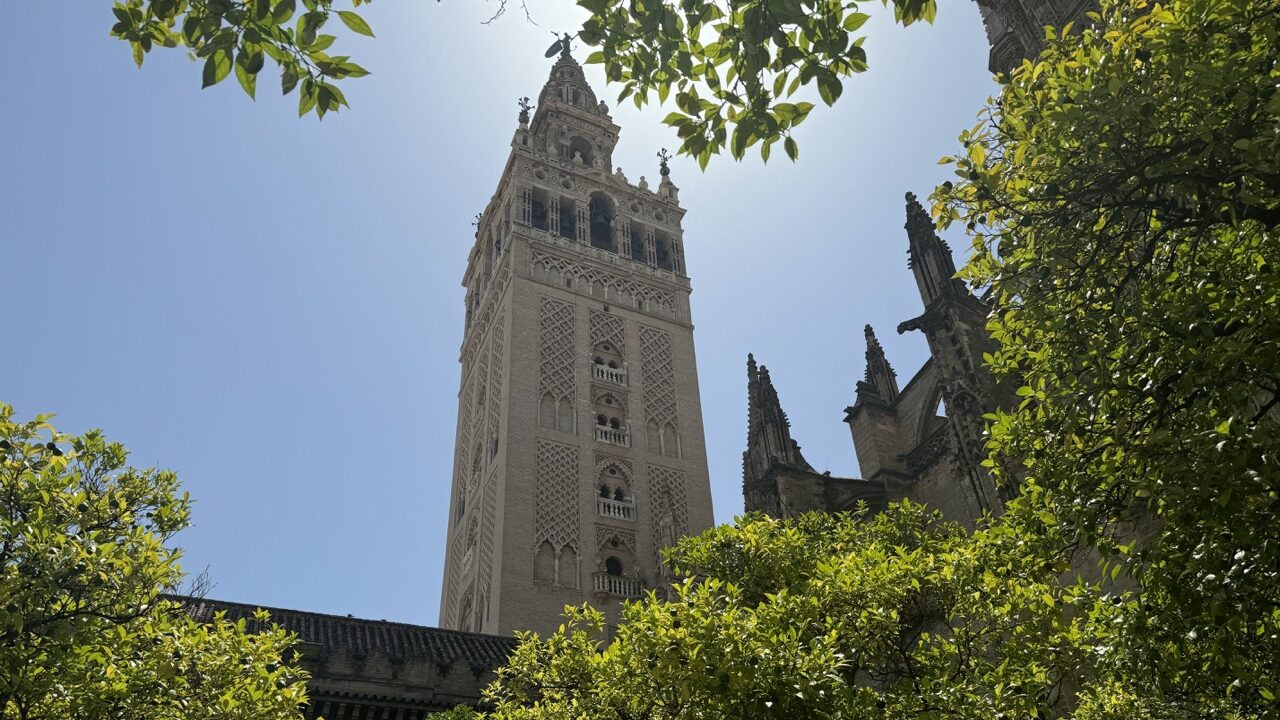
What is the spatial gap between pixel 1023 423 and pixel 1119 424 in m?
0.85

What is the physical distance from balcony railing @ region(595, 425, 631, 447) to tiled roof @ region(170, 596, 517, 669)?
1022cm

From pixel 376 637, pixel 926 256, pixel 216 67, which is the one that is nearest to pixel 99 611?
pixel 216 67

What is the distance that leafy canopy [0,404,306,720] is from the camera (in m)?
7.23

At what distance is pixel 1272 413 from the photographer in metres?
8.69

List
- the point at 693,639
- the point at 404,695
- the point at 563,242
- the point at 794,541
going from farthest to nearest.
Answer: the point at 563,242 → the point at 404,695 → the point at 794,541 → the point at 693,639

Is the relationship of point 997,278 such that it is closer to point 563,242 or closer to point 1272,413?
point 1272,413

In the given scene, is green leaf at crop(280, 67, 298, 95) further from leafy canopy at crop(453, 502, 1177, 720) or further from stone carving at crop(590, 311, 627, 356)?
stone carving at crop(590, 311, 627, 356)

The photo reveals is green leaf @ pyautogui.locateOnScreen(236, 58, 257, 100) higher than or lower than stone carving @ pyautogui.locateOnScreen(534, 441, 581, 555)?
lower

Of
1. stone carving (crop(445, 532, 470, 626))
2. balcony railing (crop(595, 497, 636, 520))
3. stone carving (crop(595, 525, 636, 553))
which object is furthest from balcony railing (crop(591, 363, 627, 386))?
stone carving (crop(445, 532, 470, 626))

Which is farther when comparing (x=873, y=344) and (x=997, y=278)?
(x=873, y=344)

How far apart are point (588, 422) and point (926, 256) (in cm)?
1506

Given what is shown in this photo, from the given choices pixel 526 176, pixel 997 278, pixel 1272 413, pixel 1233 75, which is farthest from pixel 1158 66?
pixel 526 176

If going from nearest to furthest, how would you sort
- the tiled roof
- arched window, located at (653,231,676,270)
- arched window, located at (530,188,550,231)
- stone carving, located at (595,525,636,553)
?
the tiled roof
stone carving, located at (595,525,636,553)
arched window, located at (530,188,550,231)
arched window, located at (653,231,676,270)

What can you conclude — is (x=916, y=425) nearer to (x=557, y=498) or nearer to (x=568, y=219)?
(x=557, y=498)
